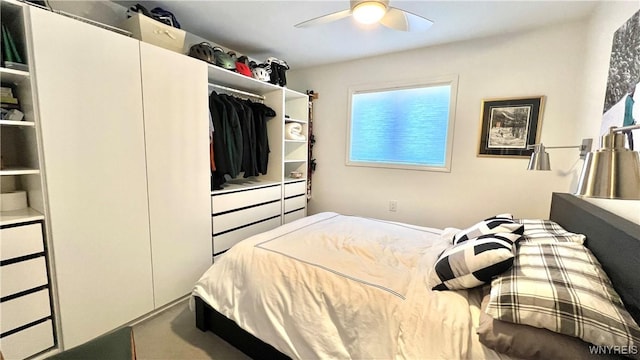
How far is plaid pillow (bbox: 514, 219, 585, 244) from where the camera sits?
1.30 metres

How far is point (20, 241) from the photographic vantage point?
53.9 inches

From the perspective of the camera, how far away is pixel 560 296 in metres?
0.90

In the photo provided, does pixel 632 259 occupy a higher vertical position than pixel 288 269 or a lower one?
higher

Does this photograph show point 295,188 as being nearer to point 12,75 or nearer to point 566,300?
point 12,75

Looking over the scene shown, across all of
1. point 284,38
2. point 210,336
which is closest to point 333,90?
point 284,38

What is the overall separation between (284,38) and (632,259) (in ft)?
8.90

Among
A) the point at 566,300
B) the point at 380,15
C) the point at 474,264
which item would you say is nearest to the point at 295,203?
the point at 380,15

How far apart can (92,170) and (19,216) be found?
39 centimetres

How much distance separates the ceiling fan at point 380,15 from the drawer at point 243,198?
1.58 metres

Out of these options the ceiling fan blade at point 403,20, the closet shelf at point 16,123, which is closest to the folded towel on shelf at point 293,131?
the ceiling fan blade at point 403,20

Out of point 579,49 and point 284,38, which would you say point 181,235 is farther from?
point 579,49

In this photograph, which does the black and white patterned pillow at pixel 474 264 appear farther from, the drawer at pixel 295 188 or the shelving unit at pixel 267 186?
the drawer at pixel 295 188

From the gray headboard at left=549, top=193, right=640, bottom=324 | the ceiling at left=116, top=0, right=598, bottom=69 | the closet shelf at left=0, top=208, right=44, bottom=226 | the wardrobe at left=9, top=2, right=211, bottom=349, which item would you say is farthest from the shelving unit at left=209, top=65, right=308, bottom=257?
the gray headboard at left=549, top=193, right=640, bottom=324

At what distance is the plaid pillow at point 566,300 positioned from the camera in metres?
0.82
